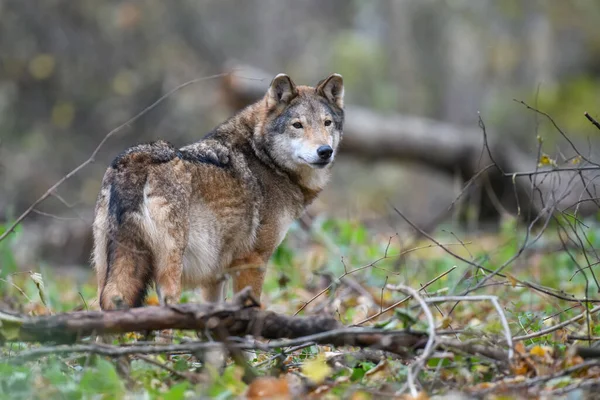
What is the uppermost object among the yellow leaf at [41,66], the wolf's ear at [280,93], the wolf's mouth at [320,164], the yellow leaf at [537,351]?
the wolf's ear at [280,93]

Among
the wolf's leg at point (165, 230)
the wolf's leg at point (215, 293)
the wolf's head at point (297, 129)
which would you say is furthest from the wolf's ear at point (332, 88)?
the wolf's leg at point (165, 230)

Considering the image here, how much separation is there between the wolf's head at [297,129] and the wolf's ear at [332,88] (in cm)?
12

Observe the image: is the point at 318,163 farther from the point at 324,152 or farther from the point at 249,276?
the point at 249,276

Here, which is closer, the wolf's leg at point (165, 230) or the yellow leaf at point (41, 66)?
the wolf's leg at point (165, 230)

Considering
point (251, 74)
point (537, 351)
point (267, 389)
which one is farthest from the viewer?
point (251, 74)

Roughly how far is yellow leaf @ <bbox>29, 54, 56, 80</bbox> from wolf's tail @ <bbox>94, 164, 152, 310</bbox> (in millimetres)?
11064

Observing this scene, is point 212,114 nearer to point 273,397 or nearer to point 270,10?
point 270,10

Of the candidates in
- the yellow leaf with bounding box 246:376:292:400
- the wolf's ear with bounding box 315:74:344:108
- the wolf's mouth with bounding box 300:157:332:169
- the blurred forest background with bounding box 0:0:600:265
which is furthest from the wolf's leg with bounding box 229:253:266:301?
the blurred forest background with bounding box 0:0:600:265

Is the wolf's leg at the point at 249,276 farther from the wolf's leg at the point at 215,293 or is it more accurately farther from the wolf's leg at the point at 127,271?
the wolf's leg at the point at 127,271

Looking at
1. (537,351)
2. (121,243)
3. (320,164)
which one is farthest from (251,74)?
(537,351)

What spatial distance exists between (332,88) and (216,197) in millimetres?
1883

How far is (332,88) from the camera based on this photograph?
6.96m

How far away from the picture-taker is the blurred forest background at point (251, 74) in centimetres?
1571

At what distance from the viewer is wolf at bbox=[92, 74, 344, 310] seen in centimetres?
488
